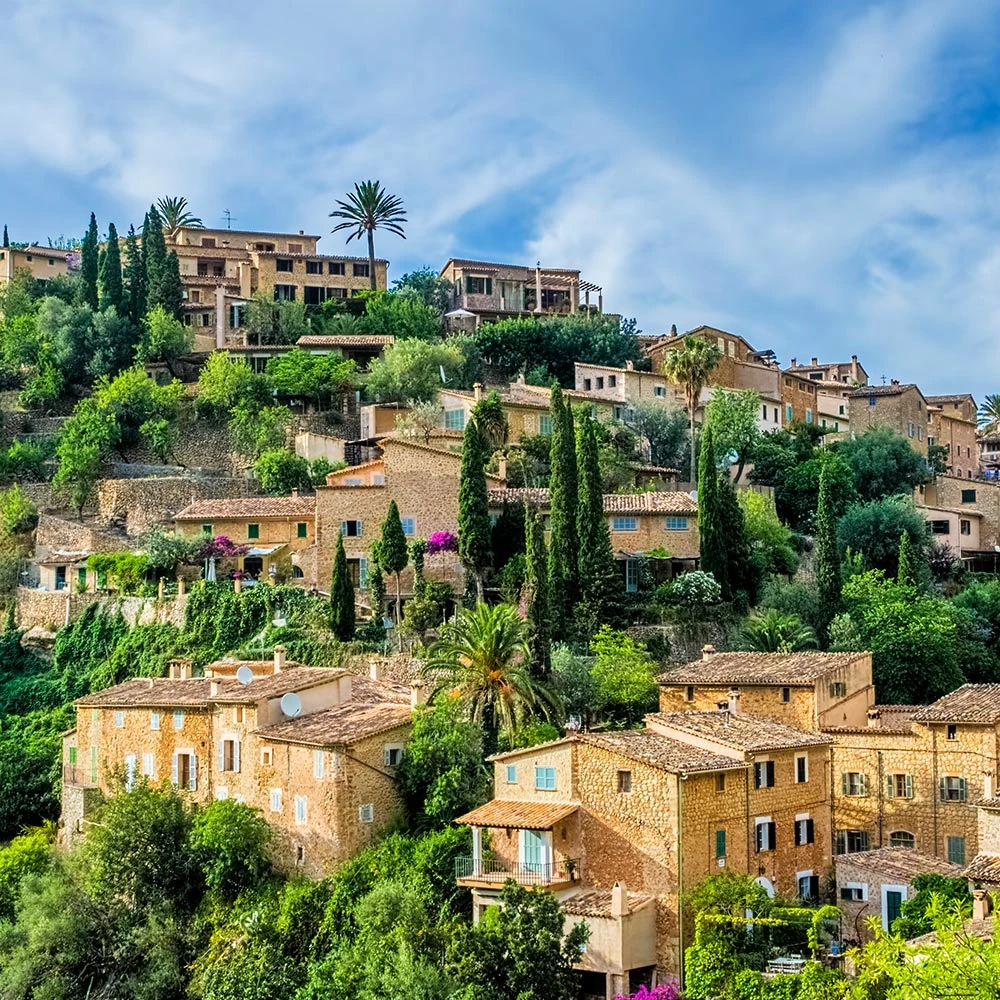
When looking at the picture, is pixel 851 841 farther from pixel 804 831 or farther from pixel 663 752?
pixel 663 752

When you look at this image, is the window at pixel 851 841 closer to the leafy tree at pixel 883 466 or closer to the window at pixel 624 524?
the window at pixel 624 524

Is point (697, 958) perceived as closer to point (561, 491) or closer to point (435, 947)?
point (435, 947)

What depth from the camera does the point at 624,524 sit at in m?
62.2

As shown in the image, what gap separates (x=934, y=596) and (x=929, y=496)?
16159mm

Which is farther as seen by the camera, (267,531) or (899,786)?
(267,531)

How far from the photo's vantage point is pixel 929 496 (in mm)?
79875

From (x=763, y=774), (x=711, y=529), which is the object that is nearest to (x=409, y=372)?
(x=711, y=529)

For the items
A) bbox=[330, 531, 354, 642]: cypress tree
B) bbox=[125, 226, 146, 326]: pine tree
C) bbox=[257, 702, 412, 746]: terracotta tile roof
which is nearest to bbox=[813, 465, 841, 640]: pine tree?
bbox=[330, 531, 354, 642]: cypress tree

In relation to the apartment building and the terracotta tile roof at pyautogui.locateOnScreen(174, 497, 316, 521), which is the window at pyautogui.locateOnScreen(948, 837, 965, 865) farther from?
the terracotta tile roof at pyautogui.locateOnScreen(174, 497, 316, 521)

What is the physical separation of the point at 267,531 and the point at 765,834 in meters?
29.9

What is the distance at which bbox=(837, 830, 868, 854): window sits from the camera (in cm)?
4766

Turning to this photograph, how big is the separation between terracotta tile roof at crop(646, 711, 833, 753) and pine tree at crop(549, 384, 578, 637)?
382 inches

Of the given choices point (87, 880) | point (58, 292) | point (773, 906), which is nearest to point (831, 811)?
point (773, 906)

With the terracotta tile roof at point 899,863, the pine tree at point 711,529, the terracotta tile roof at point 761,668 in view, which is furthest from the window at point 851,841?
the pine tree at point 711,529
